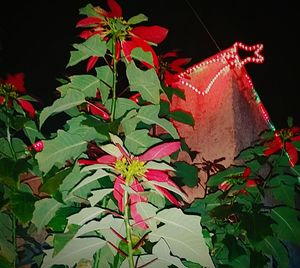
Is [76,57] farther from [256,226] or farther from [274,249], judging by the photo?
[274,249]

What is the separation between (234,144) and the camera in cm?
321

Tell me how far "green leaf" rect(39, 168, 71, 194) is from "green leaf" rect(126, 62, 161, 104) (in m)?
0.36

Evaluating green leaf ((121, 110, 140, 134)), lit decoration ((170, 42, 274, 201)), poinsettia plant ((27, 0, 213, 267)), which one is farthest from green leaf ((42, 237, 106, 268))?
lit decoration ((170, 42, 274, 201))

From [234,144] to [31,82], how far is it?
244 cm

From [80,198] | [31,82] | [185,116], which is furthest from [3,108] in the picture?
[31,82]

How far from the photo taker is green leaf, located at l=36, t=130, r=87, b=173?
980 millimetres

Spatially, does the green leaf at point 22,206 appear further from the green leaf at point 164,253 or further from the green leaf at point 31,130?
the green leaf at point 164,253

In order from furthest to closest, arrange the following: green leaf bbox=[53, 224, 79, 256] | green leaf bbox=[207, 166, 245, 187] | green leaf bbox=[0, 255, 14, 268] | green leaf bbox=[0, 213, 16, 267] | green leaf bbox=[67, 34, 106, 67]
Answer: green leaf bbox=[207, 166, 245, 187] < green leaf bbox=[0, 213, 16, 267] < green leaf bbox=[0, 255, 14, 268] < green leaf bbox=[67, 34, 106, 67] < green leaf bbox=[53, 224, 79, 256]

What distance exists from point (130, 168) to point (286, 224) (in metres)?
0.98

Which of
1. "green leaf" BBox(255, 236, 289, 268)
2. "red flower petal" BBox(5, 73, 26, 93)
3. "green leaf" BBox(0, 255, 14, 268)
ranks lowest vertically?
"green leaf" BBox(255, 236, 289, 268)

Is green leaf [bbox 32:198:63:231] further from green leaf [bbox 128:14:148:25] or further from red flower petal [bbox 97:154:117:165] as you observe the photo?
green leaf [bbox 128:14:148:25]

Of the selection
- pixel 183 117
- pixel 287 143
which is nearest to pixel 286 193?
pixel 287 143

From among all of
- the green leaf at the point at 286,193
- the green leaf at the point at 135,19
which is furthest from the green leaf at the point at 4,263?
the green leaf at the point at 286,193

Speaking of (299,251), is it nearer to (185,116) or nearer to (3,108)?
(185,116)
